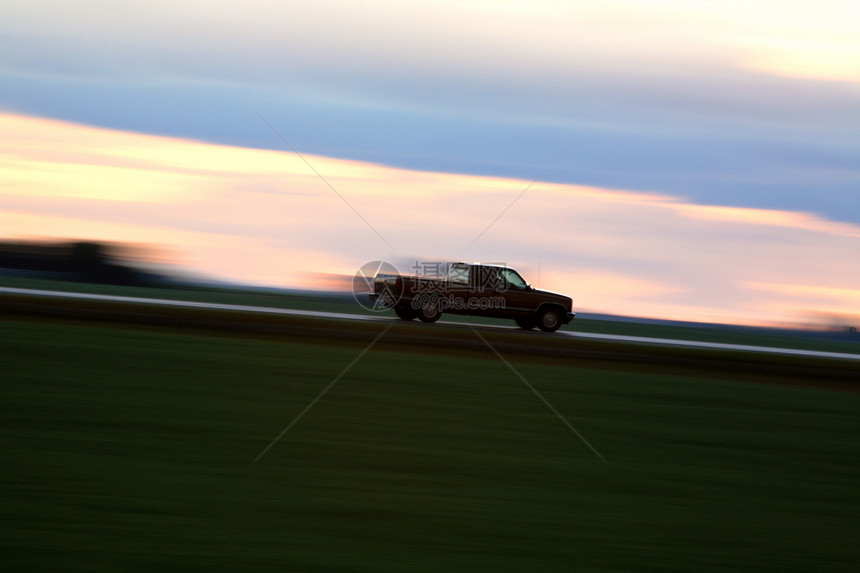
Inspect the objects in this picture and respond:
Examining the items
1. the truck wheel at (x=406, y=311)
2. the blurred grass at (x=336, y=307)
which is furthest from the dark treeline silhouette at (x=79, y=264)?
the truck wheel at (x=406, y=311)

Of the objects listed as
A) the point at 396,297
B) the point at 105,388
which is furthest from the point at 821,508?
the point at 396,297

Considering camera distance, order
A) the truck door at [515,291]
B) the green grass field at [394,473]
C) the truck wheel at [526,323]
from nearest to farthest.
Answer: the green grass field at [394,473] → the truck door at [515,291] → the truck wheel at [526,323]

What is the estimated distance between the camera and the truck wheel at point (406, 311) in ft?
82.2

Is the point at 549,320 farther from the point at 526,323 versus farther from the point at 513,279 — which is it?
the point at 513,279

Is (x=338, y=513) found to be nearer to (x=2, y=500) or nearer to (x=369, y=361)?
(x=2, y=500)

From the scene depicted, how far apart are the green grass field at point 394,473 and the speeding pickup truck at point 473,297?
1008 cm

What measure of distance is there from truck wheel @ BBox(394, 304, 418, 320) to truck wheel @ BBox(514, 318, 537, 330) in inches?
132

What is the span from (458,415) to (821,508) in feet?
14.8

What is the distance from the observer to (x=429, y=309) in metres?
25.1

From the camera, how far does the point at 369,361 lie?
51.5 ft

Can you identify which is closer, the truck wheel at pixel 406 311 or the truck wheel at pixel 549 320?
the truck wheel at pixel 406 311

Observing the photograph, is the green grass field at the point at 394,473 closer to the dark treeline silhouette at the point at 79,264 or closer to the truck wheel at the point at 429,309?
the truck wheel at the point at 429,309

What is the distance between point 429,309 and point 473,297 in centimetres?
129

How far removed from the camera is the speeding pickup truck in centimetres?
2462
